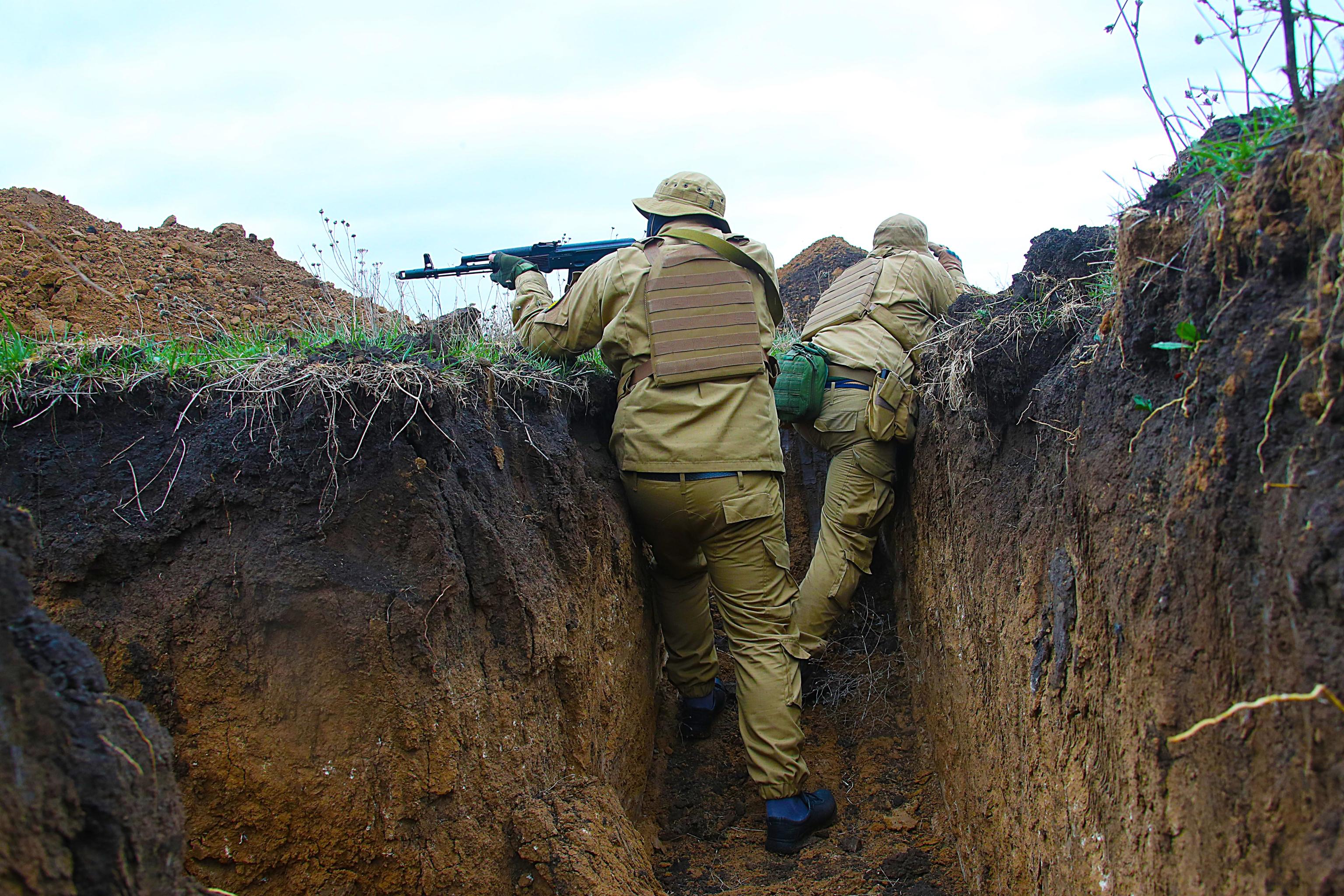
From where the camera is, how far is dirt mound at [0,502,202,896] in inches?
53.8

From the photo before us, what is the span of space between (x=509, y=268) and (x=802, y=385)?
5.43 ft

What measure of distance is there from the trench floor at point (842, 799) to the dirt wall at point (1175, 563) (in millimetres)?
385

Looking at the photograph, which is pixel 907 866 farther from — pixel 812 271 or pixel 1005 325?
pixel 812 271

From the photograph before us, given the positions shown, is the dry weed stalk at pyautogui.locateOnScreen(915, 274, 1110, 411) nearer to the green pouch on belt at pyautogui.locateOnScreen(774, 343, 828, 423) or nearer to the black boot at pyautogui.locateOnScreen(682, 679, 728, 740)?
the green pouch on belt at pyautogui.locateOnScreen(774, 343, 828, 423)

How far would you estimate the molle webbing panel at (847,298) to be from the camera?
4.88 metres

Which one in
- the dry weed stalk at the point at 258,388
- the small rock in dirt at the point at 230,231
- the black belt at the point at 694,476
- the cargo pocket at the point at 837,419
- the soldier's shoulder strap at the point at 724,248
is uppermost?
the small rock in dirt at the point at 230,231

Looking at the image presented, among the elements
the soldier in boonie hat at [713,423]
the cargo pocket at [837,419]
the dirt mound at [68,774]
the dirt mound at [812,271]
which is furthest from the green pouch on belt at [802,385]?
the dirt mound at [812,271]

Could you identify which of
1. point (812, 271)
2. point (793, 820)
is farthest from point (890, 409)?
point (812, 271)

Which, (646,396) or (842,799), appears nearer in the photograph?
(646,396)

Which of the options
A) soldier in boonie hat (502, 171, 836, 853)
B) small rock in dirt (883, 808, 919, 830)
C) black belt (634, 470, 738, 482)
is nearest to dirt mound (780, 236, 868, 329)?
soldier in boonie hat (502, 171, 836, 853)

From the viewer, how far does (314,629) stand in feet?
8.49

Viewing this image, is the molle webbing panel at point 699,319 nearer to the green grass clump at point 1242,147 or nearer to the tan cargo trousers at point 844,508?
the tan cargo trousers at point 844,508

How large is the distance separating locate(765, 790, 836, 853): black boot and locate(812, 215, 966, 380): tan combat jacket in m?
2.14

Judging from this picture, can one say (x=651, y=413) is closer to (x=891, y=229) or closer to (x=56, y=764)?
(x=891, y=229)
